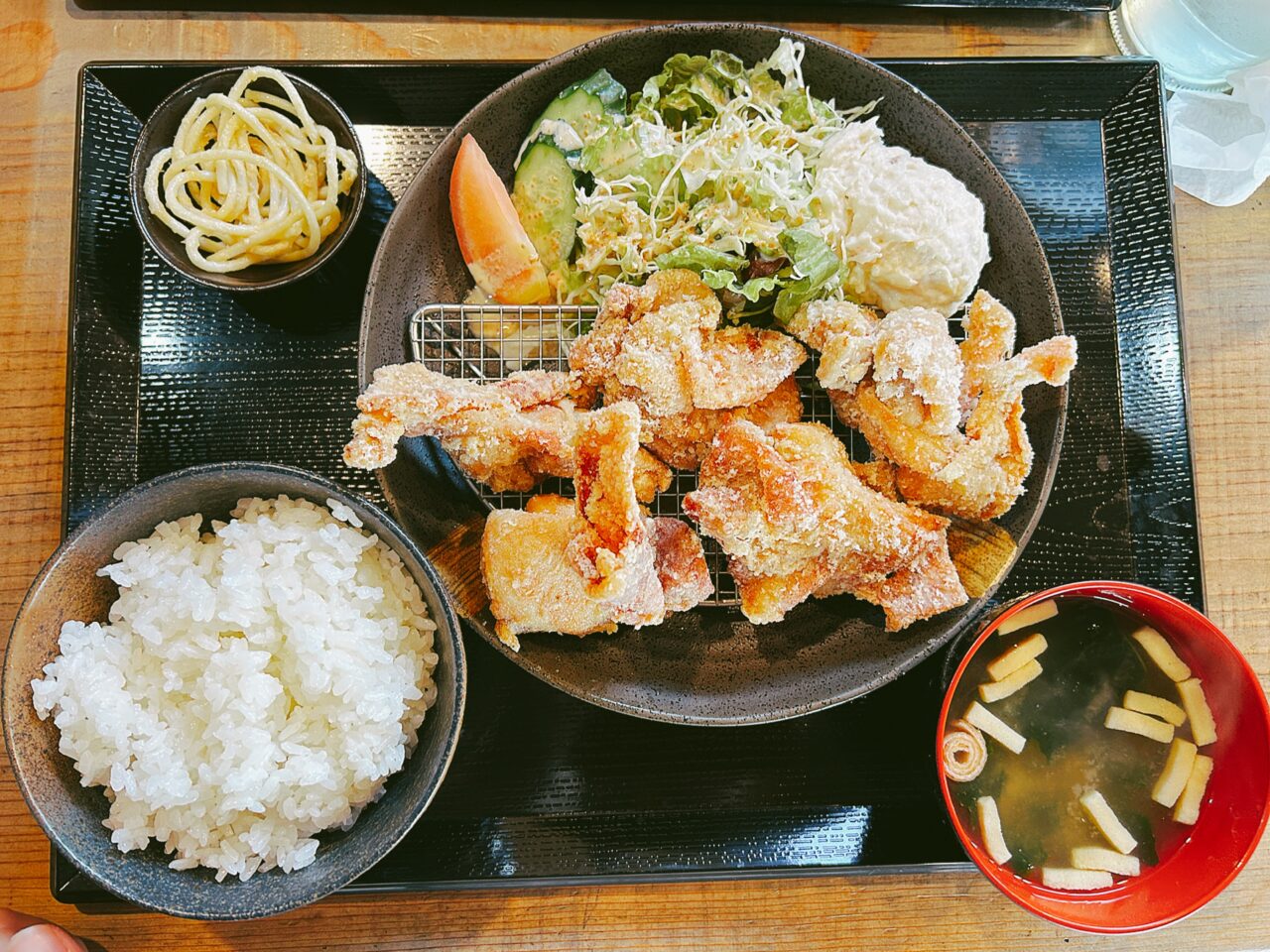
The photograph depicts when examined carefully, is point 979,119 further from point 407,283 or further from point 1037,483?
point 407,283

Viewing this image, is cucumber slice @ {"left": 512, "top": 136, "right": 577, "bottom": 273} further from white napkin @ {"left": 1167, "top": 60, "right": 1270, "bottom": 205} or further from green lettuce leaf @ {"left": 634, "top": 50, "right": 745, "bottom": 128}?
white napkin @ {"left": 1167, "top": 60, "right": 1270, "bottom": 205}

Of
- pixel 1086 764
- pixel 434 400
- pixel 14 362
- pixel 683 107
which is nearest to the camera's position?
pixel 434 400

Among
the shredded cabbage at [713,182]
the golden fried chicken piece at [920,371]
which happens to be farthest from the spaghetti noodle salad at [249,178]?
the golden fried chicken piece at [920,371]

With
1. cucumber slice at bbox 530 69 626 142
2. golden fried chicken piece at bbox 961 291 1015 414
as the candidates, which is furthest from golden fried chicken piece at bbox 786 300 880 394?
cucumber slice at bbox 530 69 626 142

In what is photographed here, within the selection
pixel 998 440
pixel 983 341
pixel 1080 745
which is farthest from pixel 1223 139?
pixel 1080 745

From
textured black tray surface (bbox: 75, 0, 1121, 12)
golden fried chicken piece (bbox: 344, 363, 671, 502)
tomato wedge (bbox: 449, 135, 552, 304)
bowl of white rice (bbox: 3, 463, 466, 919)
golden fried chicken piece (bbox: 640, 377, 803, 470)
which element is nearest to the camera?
bowl of white rice (bbox: 3, 463, 466, 919)

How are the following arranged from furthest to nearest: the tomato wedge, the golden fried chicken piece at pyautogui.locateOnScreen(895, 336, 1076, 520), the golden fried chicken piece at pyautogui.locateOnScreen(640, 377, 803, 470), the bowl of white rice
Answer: the tomato wedge
the golden fried chicken piece at pyautogui.locateOnScreen(640, 377, 803, 470)
the golden fried chicken piece at pyautogui.locateOnScreen(895, 336, 1076, 520)
the bowl of white rice

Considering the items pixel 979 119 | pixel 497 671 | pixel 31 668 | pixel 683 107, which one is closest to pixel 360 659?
pixel 497 671
